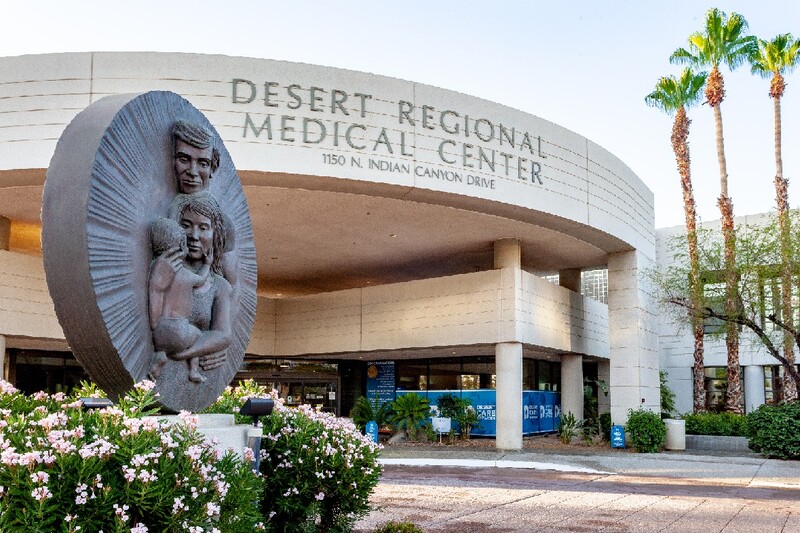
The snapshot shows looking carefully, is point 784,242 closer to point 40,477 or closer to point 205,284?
point 205,284

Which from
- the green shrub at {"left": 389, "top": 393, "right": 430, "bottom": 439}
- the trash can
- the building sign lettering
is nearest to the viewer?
the building sign lettering

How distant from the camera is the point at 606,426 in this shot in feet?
90.9

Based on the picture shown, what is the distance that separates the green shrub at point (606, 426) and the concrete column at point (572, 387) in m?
1.15

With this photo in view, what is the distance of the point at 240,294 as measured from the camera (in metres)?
6.98

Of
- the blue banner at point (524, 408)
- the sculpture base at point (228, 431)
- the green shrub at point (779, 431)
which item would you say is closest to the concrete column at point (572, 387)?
the blue banner at point (524, 408)

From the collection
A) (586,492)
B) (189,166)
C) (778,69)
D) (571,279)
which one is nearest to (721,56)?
(778,69)

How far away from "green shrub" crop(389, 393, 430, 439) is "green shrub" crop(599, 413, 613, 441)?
6.10 meters

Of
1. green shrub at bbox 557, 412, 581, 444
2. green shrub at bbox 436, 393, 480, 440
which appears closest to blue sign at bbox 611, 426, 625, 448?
green shrub at bbox 557, 412, 581, 444

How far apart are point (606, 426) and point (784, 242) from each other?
356 inches

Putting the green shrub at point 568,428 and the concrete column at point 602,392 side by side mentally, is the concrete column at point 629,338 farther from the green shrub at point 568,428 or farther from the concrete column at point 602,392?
the concrete column at point 602,392

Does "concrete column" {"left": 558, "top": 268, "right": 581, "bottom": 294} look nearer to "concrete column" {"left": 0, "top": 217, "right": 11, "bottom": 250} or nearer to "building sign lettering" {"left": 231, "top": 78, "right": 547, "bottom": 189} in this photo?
"building sign lettering" {"left": 231, "top": 78, "right": 547, "bottom": 189}

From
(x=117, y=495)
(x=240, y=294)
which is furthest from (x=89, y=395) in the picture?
(x=117, y=495)

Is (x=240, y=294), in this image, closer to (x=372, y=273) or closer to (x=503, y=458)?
(x=503, y=458)

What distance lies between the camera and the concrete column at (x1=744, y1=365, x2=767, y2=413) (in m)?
35.2
